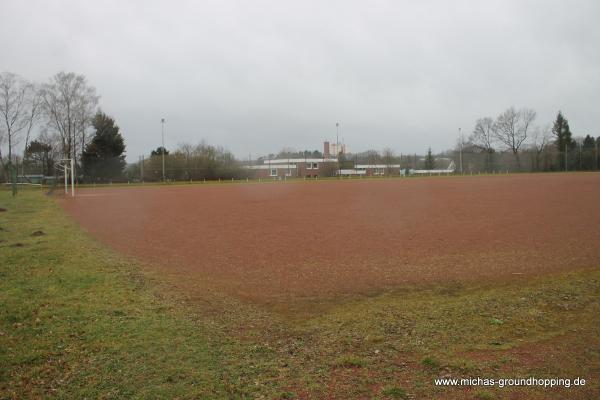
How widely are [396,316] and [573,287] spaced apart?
2649mm

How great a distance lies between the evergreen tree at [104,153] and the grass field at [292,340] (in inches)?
2003

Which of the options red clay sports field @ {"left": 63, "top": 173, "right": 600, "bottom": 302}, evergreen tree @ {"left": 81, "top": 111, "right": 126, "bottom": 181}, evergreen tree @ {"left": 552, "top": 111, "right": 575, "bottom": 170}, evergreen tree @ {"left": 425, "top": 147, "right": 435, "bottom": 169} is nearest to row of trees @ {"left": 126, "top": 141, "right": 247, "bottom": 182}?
evergreen tree @ {"left": 81, "top": 111, "right": 126, "bottom": 181}

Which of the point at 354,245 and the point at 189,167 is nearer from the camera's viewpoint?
the point at 354,245

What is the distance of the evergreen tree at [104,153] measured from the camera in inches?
2074

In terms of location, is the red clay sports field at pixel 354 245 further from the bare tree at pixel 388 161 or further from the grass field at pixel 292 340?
the bare tree at pixel 388 161

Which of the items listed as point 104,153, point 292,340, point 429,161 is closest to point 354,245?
point 292,340

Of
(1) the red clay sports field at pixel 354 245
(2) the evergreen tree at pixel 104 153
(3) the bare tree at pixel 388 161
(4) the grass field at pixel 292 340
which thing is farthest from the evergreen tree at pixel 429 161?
(4) the grass field at pixel 292 340

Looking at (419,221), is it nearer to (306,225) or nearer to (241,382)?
(306,225)

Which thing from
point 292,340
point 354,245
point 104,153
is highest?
point 104,153

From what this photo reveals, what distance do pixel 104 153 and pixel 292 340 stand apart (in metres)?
55.6

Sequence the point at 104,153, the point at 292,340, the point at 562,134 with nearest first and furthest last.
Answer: the point at 292,340
the point at 104,153
the point at 562,134

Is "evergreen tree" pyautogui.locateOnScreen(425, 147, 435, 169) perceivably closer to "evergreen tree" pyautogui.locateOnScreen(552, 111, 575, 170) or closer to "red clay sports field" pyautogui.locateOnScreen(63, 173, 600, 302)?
"evergreen tree" pyautogui.locateOnScreen(552, 111, 575, 170)

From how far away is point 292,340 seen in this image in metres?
4.26

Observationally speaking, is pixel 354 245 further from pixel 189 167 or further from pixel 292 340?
pixel 189 167
